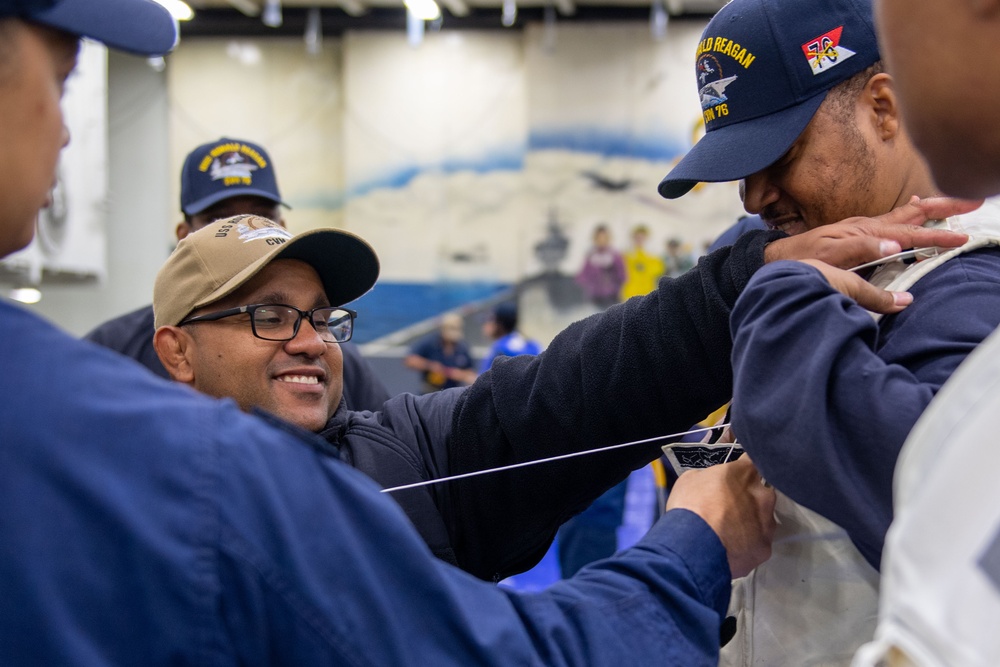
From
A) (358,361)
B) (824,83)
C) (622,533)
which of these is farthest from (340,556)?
(622,533)

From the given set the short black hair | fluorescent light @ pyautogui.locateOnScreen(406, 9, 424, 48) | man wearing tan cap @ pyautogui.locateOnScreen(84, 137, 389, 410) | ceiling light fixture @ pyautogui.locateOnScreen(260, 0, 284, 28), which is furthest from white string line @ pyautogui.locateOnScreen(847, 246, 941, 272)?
ceiling light fixture @ pyautogui.locateOnScreen(260, 0, 284, 28)

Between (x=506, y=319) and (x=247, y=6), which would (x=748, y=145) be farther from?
(x=247, y=6)

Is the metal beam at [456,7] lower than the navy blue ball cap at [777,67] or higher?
higher

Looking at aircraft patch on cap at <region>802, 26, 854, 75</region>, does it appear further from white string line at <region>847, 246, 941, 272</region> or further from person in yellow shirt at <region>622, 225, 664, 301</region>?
person in yellow shirt at <region>622, 225, 664, 301</region>

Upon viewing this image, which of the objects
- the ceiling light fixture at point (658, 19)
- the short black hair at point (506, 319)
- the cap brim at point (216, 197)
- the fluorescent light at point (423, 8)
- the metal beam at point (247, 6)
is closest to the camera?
the cap brim at point (216, 197)

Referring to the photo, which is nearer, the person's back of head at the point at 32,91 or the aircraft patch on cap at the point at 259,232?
the person's back of head at the point at 32,91

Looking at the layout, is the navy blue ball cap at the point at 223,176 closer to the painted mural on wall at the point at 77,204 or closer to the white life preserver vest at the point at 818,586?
the white life preserver vest at the point at 818,586

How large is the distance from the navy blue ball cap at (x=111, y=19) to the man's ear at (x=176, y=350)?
1.03 meters

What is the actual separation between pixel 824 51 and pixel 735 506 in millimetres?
711

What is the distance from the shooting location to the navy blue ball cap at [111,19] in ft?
2.99

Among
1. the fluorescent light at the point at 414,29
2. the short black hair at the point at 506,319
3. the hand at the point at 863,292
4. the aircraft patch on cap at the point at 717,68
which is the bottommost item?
the short black hair at the point at 506,319

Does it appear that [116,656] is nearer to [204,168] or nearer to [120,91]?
[204,168]

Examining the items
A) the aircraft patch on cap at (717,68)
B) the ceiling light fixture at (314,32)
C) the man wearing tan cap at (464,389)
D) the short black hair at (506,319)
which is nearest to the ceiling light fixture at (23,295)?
the ceiling light fixture at (314,32)

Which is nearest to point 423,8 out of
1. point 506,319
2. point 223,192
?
point 506,319
